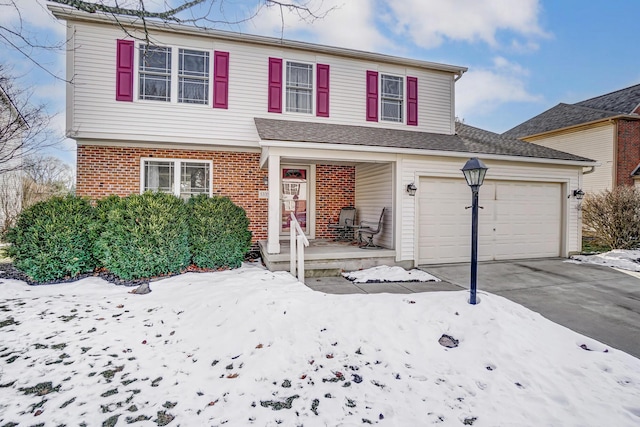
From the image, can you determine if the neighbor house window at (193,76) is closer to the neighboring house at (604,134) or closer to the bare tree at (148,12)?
the bare tree at (148,12)

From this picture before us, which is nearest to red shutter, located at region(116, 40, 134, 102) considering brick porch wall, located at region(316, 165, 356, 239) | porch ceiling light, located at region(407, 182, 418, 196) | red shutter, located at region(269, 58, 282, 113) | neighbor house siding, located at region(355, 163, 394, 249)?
red shutter, located at region(269, 58, 282, 113)

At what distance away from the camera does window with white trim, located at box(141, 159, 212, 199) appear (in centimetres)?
820

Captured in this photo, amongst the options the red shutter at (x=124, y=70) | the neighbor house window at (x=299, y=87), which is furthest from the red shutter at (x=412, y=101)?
the red shutter at (x=124, y=70)

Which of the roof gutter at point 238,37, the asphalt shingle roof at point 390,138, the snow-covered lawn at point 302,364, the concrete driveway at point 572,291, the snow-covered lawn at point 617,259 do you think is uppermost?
the roof gutter at point 238,37

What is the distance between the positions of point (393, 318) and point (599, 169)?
1532 cm

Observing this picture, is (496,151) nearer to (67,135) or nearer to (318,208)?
(318,208)

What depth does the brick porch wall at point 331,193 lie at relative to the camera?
945 centimetres

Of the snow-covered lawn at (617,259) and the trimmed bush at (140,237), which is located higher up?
the trimmed bush at (140,237)

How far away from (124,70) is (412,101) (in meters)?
7.63

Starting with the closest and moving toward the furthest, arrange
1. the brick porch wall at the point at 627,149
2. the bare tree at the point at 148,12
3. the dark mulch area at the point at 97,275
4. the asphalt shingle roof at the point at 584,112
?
the bare tree at the point at 148,12 → the dark mulch area at the point at 97,275 → the brick porch wall at the point at 627,149 → the asphalt shingle roof at the point at 584,112

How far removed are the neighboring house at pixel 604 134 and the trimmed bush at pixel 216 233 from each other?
14.6m

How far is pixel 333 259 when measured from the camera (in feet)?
22.7

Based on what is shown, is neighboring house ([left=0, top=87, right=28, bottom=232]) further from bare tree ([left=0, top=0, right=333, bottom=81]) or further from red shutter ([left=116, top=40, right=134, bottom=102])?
bare tree ([left=0, top=0, right=333, bottom=81])

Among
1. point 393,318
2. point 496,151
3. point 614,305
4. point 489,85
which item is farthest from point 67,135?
point 489,85
